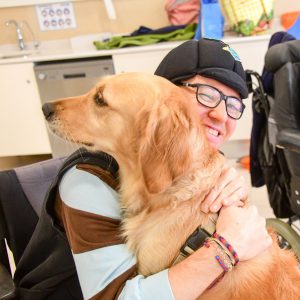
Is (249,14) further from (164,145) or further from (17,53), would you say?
(164,145)

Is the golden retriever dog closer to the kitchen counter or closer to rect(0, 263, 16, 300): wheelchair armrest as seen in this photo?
rect(0, 263, 16, 300): wheelchair armrest

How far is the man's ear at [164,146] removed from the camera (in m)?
0.85

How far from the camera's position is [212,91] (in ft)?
3.55

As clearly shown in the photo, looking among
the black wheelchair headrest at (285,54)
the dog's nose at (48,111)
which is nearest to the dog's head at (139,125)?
the dog's nose at (48,111)

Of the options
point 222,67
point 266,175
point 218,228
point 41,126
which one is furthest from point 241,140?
point 218,228

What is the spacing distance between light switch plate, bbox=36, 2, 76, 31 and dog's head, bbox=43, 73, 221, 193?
9.16 ft

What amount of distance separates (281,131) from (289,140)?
0.30 feet

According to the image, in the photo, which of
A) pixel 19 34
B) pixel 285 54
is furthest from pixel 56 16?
pixel 285 54

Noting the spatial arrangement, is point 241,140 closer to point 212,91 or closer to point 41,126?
point 41,126

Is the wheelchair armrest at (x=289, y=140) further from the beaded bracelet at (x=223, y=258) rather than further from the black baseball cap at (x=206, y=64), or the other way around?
the beaded bracelet at (x=223, y=258)

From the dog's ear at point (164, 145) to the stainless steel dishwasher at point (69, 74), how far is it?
2.11m

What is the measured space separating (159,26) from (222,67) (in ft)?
8.42

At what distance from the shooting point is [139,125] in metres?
0.90

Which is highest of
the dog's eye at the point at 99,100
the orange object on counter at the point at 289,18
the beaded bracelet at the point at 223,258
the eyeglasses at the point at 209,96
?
the dog's eye at the point at 99,100
